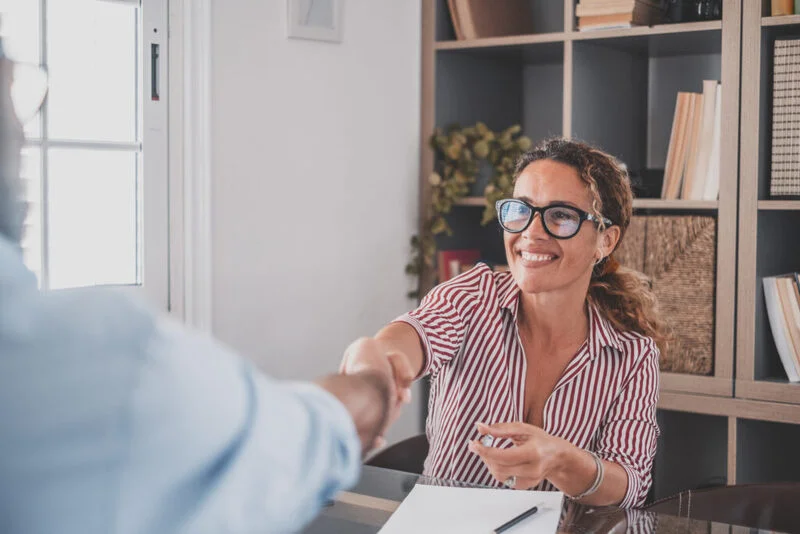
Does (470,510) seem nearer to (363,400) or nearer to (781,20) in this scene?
(363,400)

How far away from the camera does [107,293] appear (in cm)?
59

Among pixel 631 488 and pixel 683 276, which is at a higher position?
pixel 683 276

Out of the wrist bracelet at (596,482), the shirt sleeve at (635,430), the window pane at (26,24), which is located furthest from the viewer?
the window pane at (26,24)

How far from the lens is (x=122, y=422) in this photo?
55 cm

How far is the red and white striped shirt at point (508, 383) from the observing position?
1905 mm

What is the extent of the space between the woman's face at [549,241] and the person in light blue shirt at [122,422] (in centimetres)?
137

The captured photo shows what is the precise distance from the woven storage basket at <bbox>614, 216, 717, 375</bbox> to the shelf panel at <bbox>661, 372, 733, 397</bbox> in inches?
1.0

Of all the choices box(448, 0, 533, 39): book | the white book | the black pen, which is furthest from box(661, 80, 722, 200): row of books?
the black pen

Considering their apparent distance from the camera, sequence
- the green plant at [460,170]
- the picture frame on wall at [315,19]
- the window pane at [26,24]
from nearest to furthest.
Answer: the window pane at [26,24]
the picture frame on wall at [315,19]
the green plant at [460,170]

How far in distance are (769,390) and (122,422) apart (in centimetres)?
253

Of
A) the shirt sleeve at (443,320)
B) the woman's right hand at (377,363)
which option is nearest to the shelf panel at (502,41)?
the shirt sleeve at (443,320)

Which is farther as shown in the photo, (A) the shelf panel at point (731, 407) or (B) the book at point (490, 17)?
(B) the book at point (490, 17)

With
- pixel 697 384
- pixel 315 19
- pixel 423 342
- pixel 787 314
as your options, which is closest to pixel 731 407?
pixel 697 384

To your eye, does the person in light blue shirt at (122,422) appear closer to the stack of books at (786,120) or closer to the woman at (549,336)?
the woman at (549,336)
